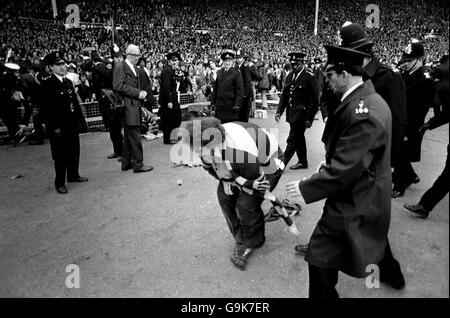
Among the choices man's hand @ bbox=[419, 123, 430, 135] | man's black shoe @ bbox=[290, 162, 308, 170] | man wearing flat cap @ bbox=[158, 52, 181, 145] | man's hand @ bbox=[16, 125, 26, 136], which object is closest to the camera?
man's hand @ bbox=[419, 123, 430, 135]

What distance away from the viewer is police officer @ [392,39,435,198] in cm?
405

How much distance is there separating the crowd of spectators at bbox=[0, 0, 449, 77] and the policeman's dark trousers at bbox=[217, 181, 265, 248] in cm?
1304

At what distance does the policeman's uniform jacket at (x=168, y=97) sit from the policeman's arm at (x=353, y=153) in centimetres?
569

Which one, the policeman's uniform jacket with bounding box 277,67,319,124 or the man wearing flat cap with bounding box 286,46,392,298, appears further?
the policeman's uniform jacket with bounding box 277,67,319,124

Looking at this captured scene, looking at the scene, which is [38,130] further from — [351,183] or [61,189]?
[351,183]

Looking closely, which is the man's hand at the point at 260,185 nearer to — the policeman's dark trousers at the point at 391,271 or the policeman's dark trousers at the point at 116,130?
the policeman's dark trousers at the point at 391,271

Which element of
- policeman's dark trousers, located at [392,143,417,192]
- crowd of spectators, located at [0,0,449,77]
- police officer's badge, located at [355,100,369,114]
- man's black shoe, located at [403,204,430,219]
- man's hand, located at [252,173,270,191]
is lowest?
man's black shoe, located at [403,204,430,219]

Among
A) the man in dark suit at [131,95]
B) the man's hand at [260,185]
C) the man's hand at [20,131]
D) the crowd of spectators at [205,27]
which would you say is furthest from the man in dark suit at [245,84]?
the crowd of spectators at [205,27]

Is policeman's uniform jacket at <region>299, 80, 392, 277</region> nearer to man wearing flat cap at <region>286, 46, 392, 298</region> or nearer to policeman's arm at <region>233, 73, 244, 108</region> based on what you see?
man wearing flat cap at <region>286, 46, 392, 298</region>

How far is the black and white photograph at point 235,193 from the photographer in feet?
6.16

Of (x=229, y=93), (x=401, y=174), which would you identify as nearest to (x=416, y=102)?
(x=401, y=174)

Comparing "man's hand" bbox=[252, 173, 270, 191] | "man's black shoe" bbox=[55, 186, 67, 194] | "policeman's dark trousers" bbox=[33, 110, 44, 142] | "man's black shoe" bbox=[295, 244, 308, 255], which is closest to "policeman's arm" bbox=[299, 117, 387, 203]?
"man's hand" bbox=[252, 173, 270, 191]

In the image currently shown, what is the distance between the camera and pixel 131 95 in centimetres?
524
